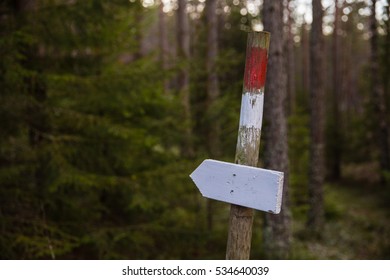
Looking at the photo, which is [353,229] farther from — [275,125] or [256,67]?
[256,67]

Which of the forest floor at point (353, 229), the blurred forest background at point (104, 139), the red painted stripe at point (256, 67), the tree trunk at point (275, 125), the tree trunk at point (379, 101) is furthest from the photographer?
the tree trunk at point (379, 101)

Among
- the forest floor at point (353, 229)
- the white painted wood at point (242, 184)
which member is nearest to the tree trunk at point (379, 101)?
the forest floor at point (353, 229)

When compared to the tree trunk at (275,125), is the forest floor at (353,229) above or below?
below

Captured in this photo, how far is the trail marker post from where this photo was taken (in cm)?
289

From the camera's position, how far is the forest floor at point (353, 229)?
33.6 feet

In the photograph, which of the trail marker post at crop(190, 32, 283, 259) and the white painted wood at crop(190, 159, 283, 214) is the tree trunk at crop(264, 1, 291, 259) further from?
the white painted wood at crop(190, 159, 283, 214)

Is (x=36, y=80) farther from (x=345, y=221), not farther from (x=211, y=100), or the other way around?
(x=345, y=221)

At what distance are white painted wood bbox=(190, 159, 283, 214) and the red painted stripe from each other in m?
0.59

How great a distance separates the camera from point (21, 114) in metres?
6.27

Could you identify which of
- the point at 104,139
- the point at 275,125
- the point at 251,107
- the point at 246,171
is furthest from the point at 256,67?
the point at 275,125

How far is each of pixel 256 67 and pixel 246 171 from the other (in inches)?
29.4

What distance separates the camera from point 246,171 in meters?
2.90

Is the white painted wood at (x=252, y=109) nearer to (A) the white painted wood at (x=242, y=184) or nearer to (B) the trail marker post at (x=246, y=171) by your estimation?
(B) the trail marker post at (x=246, y=171)

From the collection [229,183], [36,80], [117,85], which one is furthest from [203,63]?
[229,183]
